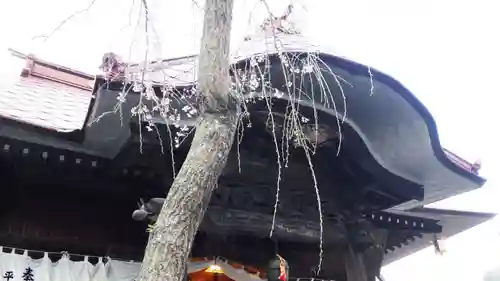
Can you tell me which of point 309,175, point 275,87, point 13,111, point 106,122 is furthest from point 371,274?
point 13,111

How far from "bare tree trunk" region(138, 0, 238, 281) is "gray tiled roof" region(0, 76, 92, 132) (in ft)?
6.89

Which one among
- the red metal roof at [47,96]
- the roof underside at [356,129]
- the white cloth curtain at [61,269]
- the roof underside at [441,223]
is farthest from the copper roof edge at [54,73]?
the roof underside at [441,223]

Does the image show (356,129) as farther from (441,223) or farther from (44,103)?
(44,103)

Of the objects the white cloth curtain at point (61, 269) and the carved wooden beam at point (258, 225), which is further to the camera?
the carved wooden beam at point (258, 225)

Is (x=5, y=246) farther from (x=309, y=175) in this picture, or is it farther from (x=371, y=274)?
(x=371, y=274)

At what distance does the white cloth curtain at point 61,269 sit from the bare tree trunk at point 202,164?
259 cm

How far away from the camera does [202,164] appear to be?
327 cm

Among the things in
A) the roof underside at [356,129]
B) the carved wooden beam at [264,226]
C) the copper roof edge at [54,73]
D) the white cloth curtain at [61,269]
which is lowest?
the white cloth curtain at [61,269]

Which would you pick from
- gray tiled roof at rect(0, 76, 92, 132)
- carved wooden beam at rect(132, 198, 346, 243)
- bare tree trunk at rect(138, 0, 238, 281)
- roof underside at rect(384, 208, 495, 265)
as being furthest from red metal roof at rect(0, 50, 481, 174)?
bare tree trunk at rect(138, 0, 238, 281)

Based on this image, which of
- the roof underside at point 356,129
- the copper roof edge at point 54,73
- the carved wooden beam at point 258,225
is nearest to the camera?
the roof underside at point 356,129

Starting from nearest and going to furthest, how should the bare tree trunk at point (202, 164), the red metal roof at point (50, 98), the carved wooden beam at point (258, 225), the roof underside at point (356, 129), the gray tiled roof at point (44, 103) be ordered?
1. the bare tree trunk at point (202, 164)
2. the roof underside at point (356, 129)
3. the gray tiled roof at point (44, 103)
4. the red metal roof at point (50, 98)
5. the carved wooden beam at point (258, 225)

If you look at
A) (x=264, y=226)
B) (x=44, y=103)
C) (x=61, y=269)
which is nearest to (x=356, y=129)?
(x=264, y=226)

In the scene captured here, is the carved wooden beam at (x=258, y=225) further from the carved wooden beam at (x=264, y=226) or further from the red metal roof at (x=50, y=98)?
the red metal roof at (x=50, y=98)

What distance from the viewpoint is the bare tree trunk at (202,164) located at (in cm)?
302
